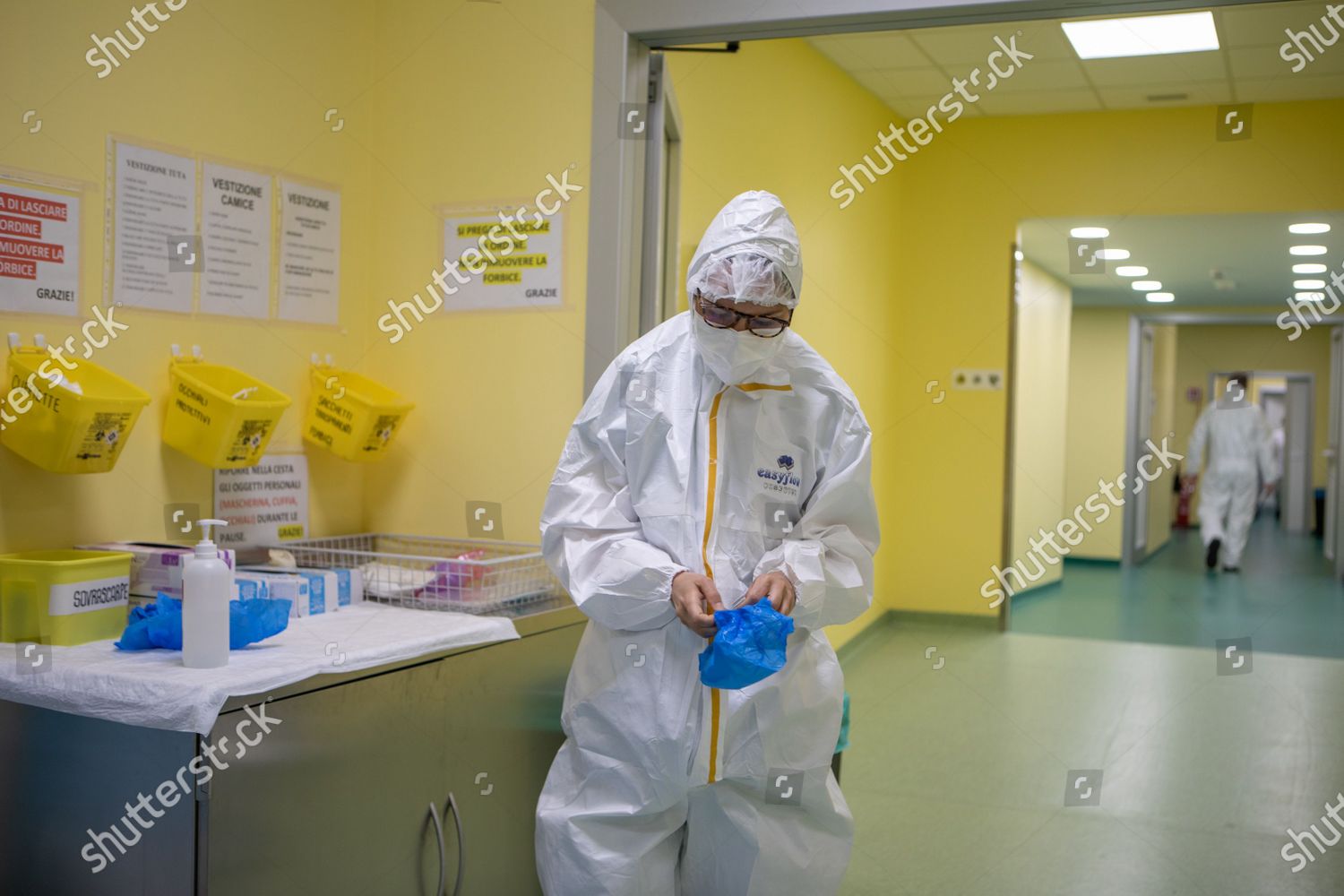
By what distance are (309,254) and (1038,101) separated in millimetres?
3123

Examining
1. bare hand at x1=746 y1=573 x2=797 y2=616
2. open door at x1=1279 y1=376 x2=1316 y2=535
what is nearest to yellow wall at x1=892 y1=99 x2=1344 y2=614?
open door at x1=1279 y1=376 x2=1316 y2=535

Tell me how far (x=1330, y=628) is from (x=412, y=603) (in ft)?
11.9

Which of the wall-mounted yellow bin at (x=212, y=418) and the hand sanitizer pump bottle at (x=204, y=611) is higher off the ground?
the wall-mounted yellow bin at (x=212, y=418)

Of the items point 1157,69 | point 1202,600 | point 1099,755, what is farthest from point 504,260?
point 1202,600

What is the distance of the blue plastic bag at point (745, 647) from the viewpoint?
4.81 feet

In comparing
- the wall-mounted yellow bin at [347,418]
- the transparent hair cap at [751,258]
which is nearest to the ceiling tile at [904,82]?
the wall-mounted yellow bin at [347,418]

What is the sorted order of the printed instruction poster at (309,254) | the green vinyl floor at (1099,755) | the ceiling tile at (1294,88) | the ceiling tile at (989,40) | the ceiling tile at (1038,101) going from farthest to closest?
the ceiling tile at (1038,101), the ceiling tile at (989,40), the ceiling tile at (1294,88), the green vinyl floor at (1099,755), the printed instruction poster at (309,254)

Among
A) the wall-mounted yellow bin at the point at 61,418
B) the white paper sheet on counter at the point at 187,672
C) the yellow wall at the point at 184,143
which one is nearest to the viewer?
the white paper sheet on counter at the point at 187,672

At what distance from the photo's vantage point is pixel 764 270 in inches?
63.4

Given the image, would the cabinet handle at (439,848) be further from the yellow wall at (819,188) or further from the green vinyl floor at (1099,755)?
the yellow wall at (819,188)

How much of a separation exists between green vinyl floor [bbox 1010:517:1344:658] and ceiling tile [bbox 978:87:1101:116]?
1741 millimetres

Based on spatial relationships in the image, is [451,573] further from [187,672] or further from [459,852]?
[187,672]

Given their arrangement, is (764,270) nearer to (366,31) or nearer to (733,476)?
(733,476)

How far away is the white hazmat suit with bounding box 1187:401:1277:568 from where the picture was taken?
330cm
